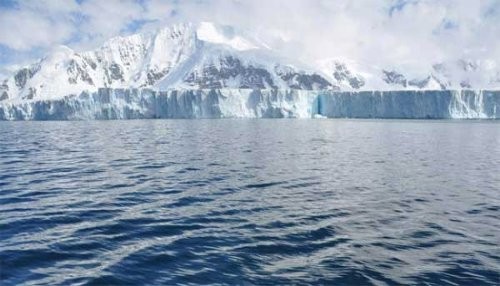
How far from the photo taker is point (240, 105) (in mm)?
122500

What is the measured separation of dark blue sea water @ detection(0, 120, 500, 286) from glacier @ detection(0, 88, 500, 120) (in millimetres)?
96629

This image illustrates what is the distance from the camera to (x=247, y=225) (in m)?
12.6

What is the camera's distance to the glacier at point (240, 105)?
11688 centimetres

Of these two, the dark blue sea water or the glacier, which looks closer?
the dark blue sea water

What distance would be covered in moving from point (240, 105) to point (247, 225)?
11060cm

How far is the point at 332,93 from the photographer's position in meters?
122

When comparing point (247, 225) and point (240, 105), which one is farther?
point (240, 105)

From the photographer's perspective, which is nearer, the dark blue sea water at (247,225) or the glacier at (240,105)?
the dark blue sea water at (247,225)

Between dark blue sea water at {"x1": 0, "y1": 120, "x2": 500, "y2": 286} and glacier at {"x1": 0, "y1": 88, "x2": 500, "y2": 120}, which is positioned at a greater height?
glacier at {"x1": 0, "y1": 88, "x2": 500, "y2": 120}

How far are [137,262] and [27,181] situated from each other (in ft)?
41.8

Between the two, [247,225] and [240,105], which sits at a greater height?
[240,105]

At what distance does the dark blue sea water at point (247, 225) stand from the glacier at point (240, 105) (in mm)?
96629

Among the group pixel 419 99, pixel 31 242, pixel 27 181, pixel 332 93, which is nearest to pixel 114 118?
pixel 332 93

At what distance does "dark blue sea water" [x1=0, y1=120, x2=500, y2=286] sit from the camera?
9.19m
